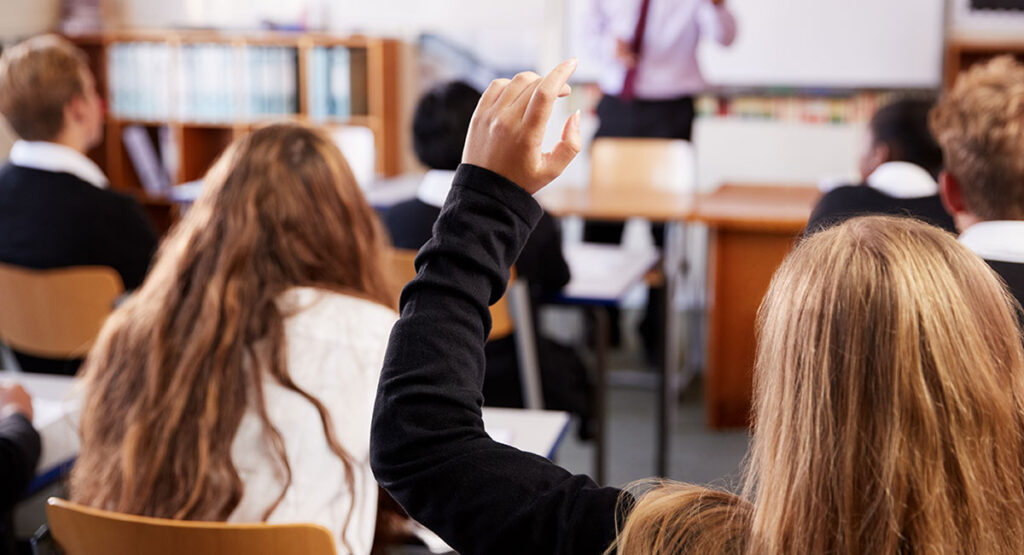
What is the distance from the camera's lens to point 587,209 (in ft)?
11.8

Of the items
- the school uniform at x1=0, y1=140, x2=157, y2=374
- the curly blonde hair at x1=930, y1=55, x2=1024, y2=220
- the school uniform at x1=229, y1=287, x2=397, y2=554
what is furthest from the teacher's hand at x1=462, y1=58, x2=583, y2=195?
the school uniform at x1=0, y1=140, x2=157, y2=374

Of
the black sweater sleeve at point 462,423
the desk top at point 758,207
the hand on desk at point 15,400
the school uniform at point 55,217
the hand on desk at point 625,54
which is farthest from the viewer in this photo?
the hand on desk at point 625,54

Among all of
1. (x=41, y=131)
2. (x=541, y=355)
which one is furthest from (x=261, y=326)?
(x=41, y=131)

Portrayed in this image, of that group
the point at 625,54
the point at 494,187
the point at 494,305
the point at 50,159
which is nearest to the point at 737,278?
the point at 494,305

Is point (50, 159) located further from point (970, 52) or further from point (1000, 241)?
point (970, 52)

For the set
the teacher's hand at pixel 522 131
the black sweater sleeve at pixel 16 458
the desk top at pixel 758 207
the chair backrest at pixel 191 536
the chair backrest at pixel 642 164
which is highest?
the teacher's hand at pixel 522 131

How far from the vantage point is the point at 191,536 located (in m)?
1.05

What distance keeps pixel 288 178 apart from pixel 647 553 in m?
0.99

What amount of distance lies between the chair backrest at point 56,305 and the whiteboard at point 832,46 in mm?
3666

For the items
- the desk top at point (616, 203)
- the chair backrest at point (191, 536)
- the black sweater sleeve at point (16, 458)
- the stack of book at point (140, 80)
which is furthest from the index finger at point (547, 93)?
the stack of book at point (140, 80)

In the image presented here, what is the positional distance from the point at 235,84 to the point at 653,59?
213cm

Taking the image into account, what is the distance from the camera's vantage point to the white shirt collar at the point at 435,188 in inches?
103

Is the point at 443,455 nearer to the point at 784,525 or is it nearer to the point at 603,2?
the point at 784,525

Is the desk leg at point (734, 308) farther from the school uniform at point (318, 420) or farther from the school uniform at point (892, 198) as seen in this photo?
the school uniform at point (318, 420)
